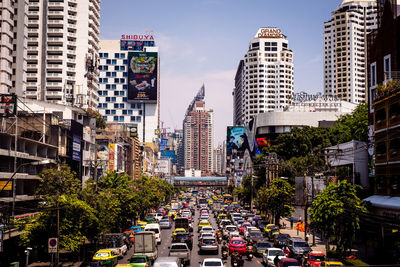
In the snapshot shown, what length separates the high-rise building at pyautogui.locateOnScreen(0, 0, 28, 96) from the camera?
271 ft

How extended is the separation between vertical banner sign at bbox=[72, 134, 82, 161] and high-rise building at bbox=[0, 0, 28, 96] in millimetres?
21222

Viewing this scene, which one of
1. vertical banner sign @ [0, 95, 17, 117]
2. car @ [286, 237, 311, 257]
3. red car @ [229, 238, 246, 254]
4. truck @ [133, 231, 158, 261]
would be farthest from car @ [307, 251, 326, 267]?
vertical banner sign @ [0, 95, 17, 117]

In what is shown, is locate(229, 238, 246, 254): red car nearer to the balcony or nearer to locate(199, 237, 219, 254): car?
locate(199, 237, 219, 254): car

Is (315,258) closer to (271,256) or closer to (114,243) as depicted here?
(271,256)

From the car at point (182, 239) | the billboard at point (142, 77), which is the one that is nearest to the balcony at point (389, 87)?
the car at point (182, 239)

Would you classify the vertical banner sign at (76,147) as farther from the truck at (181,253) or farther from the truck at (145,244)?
the truck at (181,253)

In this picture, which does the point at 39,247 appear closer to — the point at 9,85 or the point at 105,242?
the point at 105,242

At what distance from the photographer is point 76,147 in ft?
229

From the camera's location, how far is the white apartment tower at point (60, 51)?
11656 centimetres

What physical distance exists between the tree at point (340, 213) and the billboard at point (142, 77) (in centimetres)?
14811

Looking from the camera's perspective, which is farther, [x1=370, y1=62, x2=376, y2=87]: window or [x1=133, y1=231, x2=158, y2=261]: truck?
[x1=370, y1=62, x2=376, y2=87]: window

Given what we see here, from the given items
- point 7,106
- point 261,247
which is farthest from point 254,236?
point 7,106

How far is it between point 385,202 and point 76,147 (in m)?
43.0

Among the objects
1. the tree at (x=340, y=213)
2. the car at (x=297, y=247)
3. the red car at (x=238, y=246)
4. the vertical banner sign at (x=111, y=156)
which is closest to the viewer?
the tree at (x=340, y=213)
